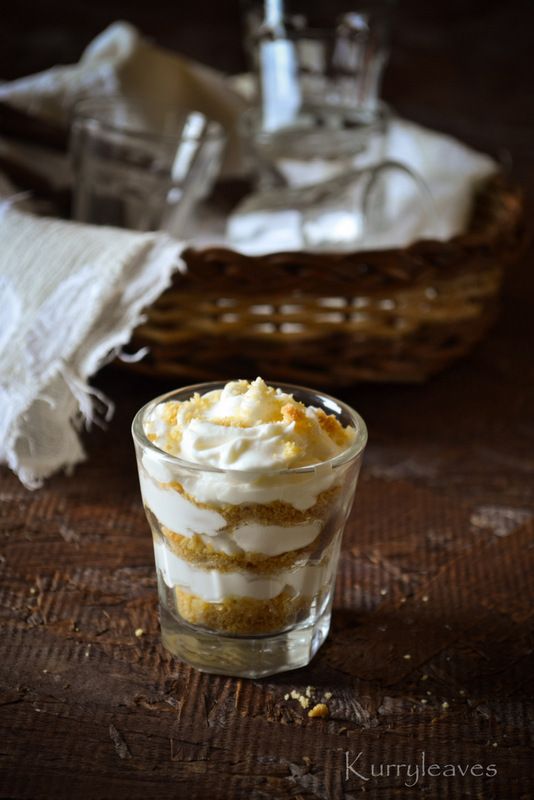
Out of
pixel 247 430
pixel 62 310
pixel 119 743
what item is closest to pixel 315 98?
pixel 62 310

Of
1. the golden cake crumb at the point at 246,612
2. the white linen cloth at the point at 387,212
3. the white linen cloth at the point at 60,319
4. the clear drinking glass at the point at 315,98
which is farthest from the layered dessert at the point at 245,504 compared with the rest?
the clear drinking glass at the point at 315,98

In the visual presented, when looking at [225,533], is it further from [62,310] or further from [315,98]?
[315,98]

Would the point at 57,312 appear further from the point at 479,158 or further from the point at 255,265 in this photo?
the point at 479,158

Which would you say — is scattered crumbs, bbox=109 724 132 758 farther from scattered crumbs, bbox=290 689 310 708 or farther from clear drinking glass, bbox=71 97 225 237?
clear drinking glass, bbox=71 97 225 237

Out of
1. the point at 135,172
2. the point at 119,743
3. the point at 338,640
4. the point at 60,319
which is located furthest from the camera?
the point at 135,172

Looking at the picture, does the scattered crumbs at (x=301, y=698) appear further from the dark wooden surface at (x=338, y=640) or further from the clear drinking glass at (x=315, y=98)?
the clear drinking glass at (x=315, y=98)

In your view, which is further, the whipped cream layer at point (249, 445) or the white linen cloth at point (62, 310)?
the white linen cloth at point (62, 310)

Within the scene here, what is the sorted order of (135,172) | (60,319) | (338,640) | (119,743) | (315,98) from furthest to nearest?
(315,98) → (135,172) → (60,319) → (338,640) → (119,743)

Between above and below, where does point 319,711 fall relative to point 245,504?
below
